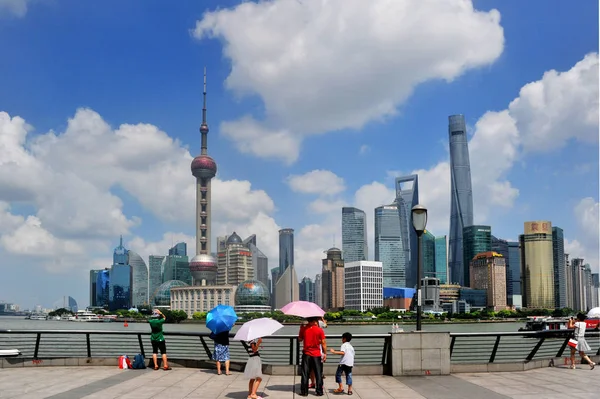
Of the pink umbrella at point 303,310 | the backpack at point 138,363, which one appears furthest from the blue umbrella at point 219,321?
the pink umbrella at point 303,310

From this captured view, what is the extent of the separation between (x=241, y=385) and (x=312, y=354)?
2.63m

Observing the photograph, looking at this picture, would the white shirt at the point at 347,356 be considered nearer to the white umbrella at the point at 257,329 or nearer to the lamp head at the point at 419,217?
the white umbrella at the point at 257,329

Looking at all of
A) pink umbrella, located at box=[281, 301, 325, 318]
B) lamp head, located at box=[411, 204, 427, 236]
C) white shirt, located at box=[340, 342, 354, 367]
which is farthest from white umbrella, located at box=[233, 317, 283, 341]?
lamp head, located at box=[411, 204, 427, 236]

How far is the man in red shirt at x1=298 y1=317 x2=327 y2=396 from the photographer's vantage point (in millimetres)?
16328

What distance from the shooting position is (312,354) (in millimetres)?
16516

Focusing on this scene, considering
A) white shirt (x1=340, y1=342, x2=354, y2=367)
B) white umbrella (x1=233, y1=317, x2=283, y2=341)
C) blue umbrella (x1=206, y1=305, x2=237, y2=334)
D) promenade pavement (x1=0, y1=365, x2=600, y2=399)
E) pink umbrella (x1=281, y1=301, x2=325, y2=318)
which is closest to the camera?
promenade pavement (x1=0, y1=365, x2=600, y2=399)

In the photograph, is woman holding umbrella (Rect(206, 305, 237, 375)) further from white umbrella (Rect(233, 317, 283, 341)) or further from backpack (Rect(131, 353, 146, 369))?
white umbrella (Rect(233, 317, 283, 341))

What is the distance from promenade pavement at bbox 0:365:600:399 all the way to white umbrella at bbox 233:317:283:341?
1.48 metres

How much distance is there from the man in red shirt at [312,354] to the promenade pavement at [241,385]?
15.0 inches

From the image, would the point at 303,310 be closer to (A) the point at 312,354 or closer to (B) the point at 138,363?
(A) the point at 312,354

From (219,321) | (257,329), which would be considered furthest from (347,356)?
(219,321)

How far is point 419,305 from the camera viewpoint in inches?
810

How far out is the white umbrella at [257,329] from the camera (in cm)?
1603

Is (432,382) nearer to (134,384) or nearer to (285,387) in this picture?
(285,387)
